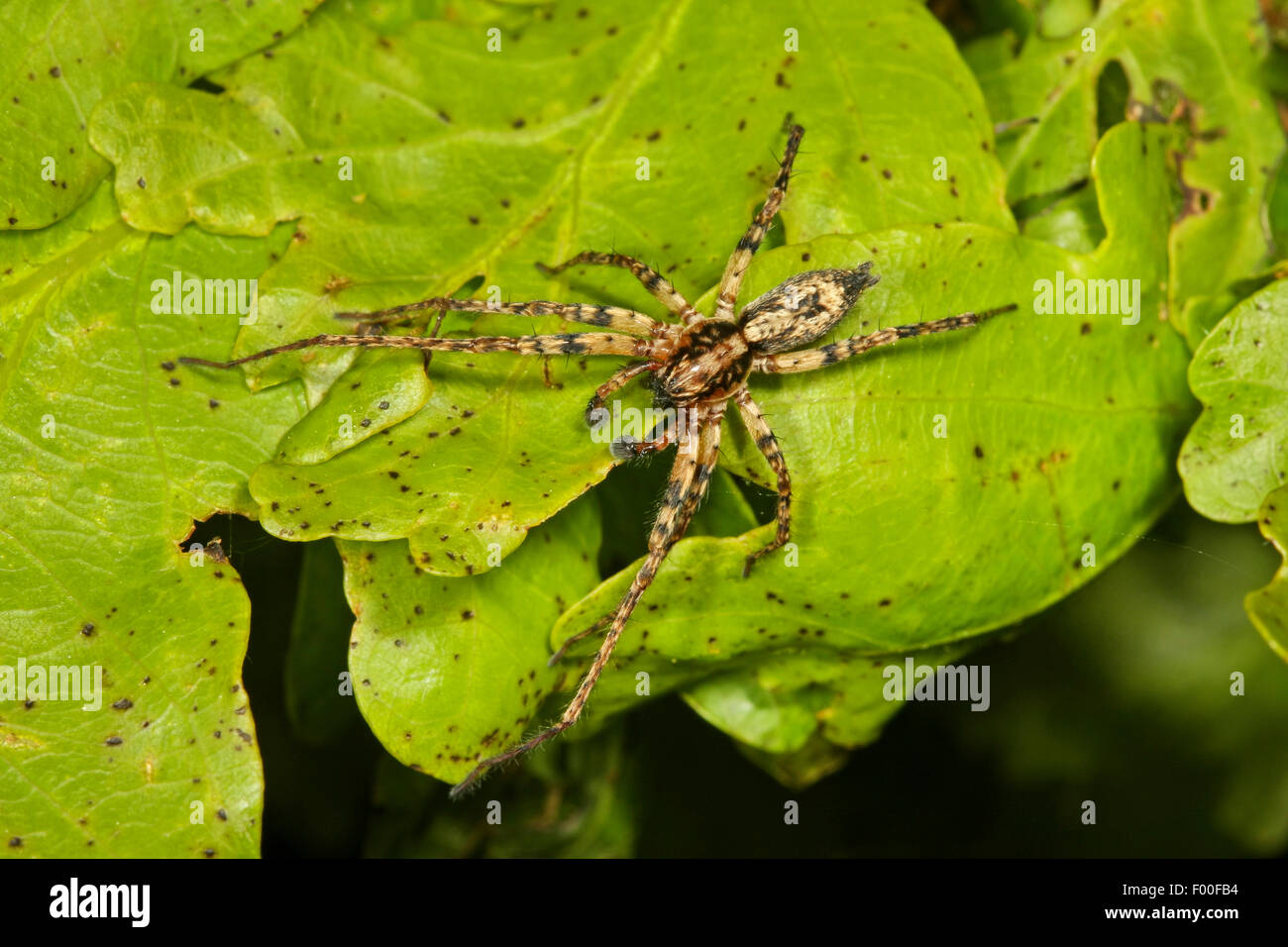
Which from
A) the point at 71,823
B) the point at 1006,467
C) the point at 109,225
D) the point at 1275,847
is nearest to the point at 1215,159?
the point at 1006,467

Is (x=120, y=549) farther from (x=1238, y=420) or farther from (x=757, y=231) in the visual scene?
(x=1238, y=420)

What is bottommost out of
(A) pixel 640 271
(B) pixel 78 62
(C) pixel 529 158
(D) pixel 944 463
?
(D) pixel 944 463

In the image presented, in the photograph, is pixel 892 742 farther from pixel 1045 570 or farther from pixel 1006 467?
pixel 1006 467

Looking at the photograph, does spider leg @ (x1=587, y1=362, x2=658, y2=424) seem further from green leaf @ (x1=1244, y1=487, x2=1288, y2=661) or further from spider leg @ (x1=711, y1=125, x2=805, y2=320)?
green leaf @ (x1=1244, y1=487, x2=1288, y2=661)

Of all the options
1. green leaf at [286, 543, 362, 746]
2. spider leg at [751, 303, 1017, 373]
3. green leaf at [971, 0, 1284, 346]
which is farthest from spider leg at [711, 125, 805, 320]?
green leaf at [286, 543, 362, 746]

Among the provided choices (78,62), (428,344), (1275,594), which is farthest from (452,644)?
(1275,594)

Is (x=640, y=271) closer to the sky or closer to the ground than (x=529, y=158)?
closer to the ground
